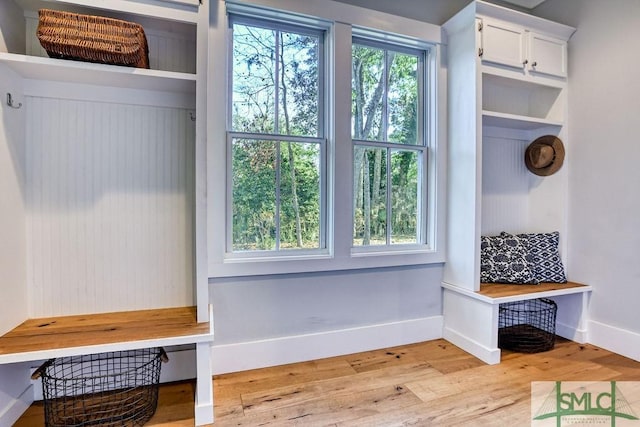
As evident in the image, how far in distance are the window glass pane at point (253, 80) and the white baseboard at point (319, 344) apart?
4.66 ft

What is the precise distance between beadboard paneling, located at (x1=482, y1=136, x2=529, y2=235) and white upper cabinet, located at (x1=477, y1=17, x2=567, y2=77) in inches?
23.1

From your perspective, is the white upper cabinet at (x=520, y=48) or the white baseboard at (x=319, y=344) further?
the white upper cabinet at (x=520, y=48)

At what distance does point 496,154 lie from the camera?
2.89 meters

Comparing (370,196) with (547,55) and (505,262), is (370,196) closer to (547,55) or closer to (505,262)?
(505,262)

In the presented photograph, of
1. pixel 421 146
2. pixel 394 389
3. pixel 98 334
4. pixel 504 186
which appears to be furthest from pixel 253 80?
pixel 504 186

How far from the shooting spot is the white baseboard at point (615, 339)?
232 centimetres

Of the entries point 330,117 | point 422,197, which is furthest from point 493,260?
point 330,117

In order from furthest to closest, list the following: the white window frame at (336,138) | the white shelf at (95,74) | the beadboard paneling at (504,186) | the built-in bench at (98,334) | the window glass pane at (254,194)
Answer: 1. the beadboard paneling at (504,186)
2. the window glass pane at (254,194)
3. the white window frame at (336,138)
4. the white shelf at (95,74)
5. the built-in bench at (98,334)

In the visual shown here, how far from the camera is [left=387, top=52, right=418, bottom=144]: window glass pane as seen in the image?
103 inches

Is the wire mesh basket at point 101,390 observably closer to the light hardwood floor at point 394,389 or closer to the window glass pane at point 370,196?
the light hardwood floor at point 394,389

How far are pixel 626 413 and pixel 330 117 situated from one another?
2.32m

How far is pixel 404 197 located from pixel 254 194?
3.80ft

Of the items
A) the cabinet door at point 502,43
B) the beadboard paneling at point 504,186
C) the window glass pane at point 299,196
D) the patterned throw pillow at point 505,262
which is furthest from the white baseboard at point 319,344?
the cabinet door at point 502,43

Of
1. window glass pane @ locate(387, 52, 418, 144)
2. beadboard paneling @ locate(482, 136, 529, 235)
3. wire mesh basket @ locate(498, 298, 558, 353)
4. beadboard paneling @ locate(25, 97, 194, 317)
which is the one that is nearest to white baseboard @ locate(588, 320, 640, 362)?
wire mesh basket @ locate(498, 298, 558, 353)
